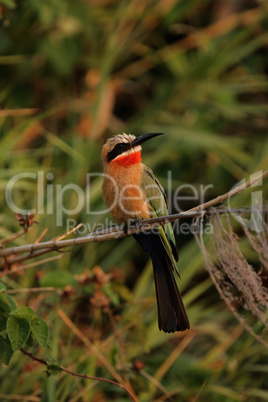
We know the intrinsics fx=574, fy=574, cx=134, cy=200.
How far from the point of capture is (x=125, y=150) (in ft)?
9.06

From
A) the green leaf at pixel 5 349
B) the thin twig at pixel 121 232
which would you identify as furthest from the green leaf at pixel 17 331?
the thin twig at pixel 121 232

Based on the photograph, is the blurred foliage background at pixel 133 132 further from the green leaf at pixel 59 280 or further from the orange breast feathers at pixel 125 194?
the orange breast feathers at pixel 125 194

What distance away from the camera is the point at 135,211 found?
2572 millimetres

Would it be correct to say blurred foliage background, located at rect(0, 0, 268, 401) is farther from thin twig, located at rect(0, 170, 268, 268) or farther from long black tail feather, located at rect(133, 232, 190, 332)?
thin twig, located at rect(0, 170, 268, 268)

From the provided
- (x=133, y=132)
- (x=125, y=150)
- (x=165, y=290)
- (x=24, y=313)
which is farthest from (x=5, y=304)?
(x=133, y=132)

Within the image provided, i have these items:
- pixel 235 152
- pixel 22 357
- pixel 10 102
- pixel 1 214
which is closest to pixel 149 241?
pixel 22 357

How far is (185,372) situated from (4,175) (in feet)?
4.99

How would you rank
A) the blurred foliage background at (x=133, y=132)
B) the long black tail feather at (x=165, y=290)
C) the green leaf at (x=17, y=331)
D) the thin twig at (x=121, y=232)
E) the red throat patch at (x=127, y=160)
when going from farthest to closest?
the blurred foliage background at (x=133, y=132)
the red throat patch at (x=127, y=160)
the long black tail feather at (x=165, y=290)
the green leaf at (x=17, y=331)
the thin twig at (x=121, y=232)

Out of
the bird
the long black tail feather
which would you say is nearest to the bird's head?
the bird

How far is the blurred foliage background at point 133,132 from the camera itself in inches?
115

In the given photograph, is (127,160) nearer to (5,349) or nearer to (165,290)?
(165,290)

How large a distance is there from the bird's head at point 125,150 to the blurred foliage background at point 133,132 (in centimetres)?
56

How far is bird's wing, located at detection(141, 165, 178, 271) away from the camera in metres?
2.49

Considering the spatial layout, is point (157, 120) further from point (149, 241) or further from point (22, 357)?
point (22, 357)
